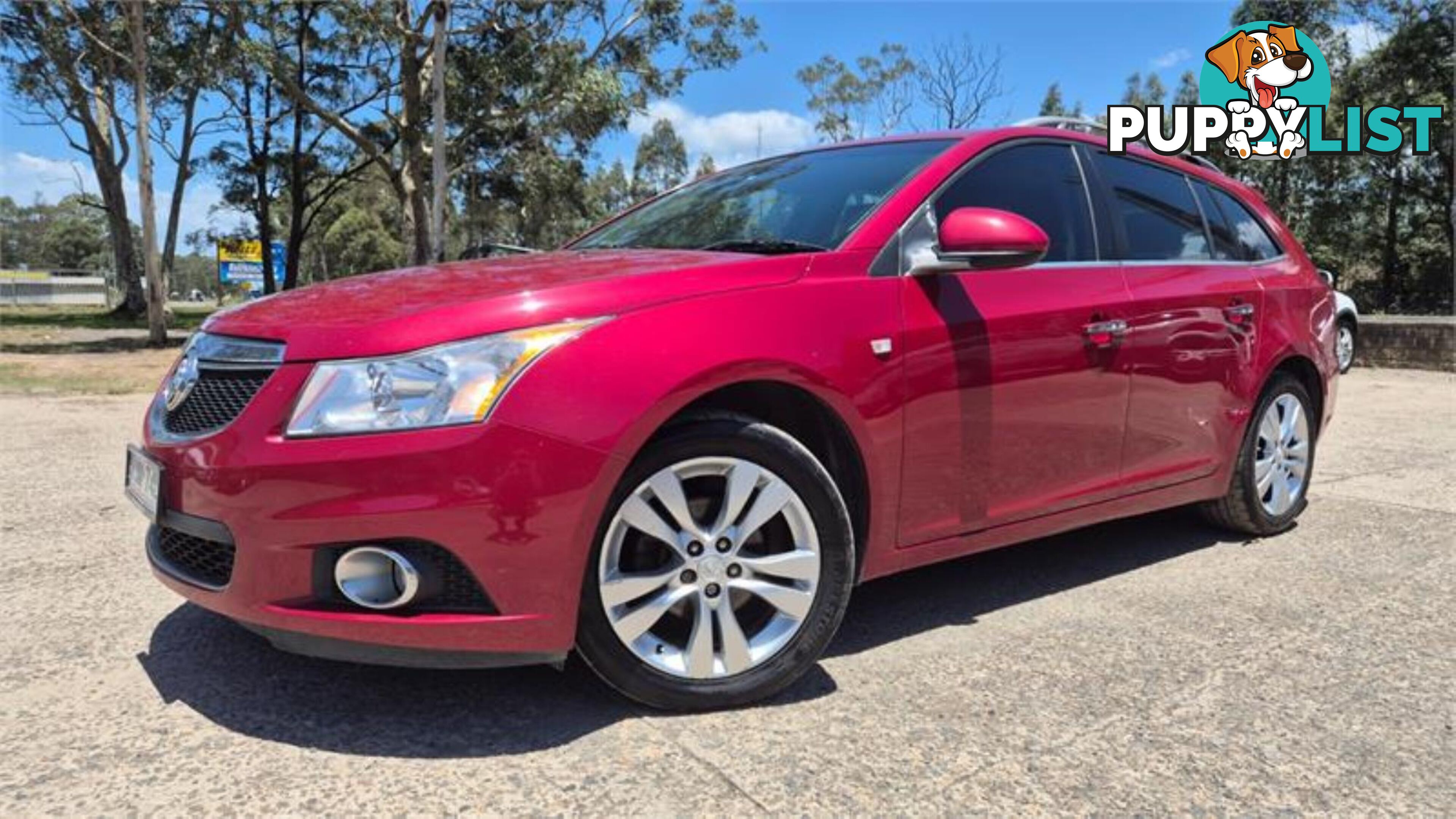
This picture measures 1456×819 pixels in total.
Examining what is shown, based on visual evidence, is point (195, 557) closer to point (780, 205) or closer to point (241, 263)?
point (780, 205)

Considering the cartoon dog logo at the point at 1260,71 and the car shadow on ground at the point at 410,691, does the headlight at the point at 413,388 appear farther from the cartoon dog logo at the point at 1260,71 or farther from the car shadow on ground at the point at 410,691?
the cartoon dog logo at the point at 1260,71

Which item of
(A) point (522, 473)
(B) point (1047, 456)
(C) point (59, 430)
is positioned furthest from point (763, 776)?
(C) point (59, 430)

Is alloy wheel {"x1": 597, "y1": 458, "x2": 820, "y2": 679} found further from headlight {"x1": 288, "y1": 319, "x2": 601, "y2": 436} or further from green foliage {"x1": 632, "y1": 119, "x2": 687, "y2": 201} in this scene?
green foliage {"x1": 632, "y1": 119, "x2": 687, "y2": 201}

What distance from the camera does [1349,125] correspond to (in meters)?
21.8

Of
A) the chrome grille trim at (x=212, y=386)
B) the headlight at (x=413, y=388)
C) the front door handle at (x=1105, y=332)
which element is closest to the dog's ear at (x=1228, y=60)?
the front door handle at (x=1105, y=332)

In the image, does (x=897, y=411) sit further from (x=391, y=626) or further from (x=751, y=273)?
(x=391, y=626)

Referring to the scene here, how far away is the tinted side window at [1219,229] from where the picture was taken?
14.1ft

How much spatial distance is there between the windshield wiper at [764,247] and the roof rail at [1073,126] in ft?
3.73

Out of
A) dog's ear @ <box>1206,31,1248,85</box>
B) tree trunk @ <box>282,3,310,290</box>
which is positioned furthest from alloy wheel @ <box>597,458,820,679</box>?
tree trunk @ <box>282,3,310,290</box>

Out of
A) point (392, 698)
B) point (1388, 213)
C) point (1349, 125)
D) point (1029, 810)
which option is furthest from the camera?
point (1388, 213)

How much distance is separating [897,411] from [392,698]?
5.10 feet

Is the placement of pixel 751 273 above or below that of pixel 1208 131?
below

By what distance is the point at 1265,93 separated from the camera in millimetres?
17172

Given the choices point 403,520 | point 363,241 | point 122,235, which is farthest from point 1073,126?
point 363,241
